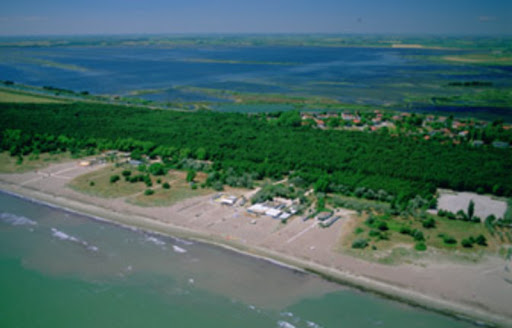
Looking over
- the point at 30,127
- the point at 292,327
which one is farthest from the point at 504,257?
the point at 30,127

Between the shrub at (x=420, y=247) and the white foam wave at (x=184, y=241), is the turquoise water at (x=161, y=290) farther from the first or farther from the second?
the shrub at (x=420, y=247)

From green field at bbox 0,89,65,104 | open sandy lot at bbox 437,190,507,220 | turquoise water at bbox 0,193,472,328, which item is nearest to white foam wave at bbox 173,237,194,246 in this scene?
turquoise water at bbox 0,193,472,328

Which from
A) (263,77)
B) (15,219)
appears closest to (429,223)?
(15,219)

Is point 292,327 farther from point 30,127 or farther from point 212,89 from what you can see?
point 212,89

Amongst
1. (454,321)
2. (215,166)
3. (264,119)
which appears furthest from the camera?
(264,119)

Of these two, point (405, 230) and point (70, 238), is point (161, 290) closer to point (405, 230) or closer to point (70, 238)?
point (70, 238)

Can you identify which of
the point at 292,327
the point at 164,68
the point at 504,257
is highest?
the point at 164,68

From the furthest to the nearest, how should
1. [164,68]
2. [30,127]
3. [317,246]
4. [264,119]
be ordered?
[164,68] < [264,119] < [30,127] < [317,246]
